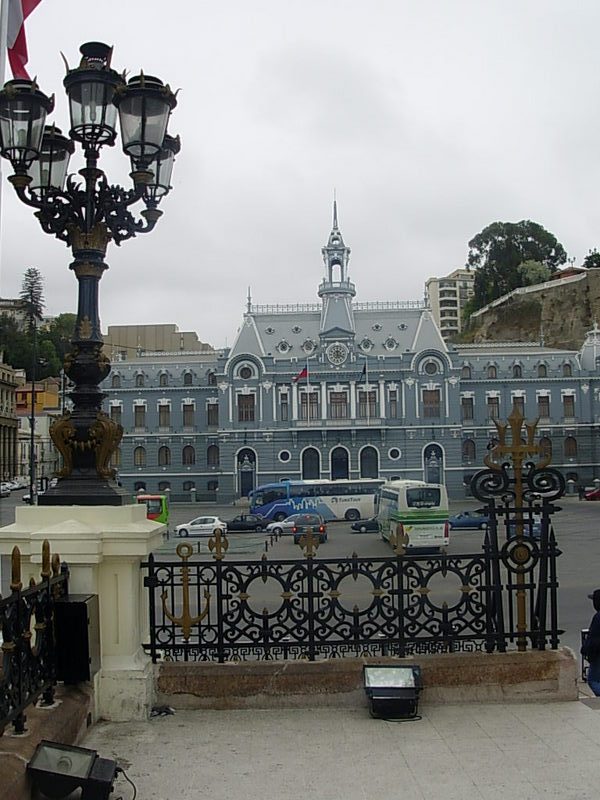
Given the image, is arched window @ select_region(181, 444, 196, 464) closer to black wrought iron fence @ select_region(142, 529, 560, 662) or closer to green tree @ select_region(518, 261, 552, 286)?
green tree @ select_region(518, 261, 552, 286)

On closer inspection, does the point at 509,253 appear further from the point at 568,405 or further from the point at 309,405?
the point at 309,405

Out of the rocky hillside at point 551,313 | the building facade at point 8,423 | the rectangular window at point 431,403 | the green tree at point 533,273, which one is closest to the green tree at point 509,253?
the green tree at point 533,273

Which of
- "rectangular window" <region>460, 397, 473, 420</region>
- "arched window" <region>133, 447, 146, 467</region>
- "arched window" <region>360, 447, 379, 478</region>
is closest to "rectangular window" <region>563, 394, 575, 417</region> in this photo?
"rectangular window" <region>460, 397, 473, 420</region>

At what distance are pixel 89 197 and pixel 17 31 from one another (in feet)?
9.05

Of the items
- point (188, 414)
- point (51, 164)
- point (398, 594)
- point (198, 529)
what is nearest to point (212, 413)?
point (188, 414)

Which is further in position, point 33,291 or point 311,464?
point 33,291

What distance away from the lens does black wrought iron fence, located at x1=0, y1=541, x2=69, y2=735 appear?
4.16 m

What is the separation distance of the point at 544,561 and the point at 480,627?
27.6 inches

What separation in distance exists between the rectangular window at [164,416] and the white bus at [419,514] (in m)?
30.1

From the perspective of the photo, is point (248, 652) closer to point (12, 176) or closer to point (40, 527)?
point (40, 527)

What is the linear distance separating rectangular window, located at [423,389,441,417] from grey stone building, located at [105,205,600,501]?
7cm

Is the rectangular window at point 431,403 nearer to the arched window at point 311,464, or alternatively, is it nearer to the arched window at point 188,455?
the arched window at point 311,464

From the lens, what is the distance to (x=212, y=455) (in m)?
60.9

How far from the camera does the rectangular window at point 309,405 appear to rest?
5853 cm
